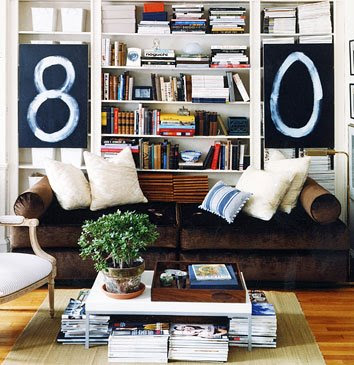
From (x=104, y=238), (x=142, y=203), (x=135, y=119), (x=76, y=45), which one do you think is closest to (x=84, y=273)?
(x=142, y=203)

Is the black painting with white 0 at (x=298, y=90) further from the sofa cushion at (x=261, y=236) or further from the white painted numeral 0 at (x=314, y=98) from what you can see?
the sofa cushion at (x=261, y=236)

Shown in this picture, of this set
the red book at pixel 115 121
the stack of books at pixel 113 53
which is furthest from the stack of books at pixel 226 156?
the stack of books at pixel 113 53

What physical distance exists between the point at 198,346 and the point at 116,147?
2.66m

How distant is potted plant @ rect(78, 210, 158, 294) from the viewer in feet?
12.5

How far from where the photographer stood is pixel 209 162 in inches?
243

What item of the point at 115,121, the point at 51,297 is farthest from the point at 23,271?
the point at 115,121

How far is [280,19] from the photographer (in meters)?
6.05

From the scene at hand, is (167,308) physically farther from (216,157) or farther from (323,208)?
(216,157)

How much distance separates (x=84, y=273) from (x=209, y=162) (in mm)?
1702

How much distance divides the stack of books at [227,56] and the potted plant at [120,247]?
246 centimetres

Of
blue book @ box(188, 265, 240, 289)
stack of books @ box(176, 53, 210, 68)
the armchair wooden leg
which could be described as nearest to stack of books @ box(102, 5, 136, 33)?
stack of books @ box(176, 53, 210, 68)

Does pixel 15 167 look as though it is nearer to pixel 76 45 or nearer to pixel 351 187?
pixel 76 45

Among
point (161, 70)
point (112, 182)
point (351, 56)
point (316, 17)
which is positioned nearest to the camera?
point (112, 182)

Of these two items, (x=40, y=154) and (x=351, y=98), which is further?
(x=40, y=154)
